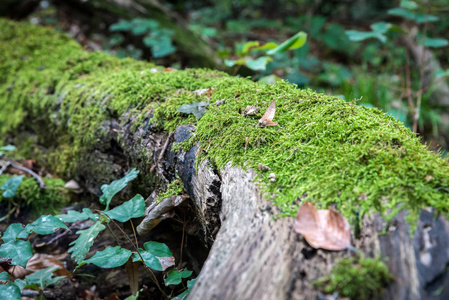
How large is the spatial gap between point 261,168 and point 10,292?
125 centimetres

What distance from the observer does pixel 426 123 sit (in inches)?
186

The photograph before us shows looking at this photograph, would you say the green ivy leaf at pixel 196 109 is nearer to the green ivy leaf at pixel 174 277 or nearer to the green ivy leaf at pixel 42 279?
the green ivy leaf at pixel 174 277

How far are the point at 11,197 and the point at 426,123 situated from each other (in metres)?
5.47

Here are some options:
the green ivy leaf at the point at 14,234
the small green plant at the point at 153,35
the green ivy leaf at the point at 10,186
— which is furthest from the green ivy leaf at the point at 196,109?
the small green plant at the point at 153,35

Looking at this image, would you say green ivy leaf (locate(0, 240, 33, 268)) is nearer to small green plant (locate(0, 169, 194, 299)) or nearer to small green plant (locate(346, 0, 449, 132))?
small green plant (locate(0, 169, 194, 299))

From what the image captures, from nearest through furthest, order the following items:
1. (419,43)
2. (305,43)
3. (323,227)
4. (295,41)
Answer: 1. (323,227)
2. (295,41)
3. (419,43)
4. (305,43)

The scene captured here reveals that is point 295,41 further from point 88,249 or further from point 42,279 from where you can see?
point 42,279

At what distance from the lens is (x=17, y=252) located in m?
1.44

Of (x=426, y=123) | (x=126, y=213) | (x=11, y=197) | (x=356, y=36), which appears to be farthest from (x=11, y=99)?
(x=426, y=123)

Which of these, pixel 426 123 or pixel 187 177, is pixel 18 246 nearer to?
pixel 187 177

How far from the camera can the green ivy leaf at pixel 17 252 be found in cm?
141

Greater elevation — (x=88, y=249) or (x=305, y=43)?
(x=88, y=249)

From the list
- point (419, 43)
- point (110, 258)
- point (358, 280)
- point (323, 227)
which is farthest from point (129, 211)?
point (419, 43)

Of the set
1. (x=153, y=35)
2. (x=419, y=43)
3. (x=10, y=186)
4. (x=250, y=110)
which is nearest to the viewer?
(x=250, y=110)
